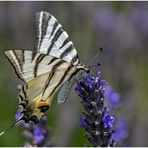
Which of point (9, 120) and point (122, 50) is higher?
point (122, 50)

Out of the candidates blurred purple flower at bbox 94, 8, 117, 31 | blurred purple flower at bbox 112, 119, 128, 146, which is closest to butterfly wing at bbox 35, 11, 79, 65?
blurred purple flower at bbox 112, 119, 128, 146

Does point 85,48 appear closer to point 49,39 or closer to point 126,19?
point 126,19

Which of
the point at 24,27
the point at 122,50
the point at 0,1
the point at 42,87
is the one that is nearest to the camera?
the point at 42,87

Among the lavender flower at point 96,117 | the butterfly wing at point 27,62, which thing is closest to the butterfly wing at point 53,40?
the butterfly wing at point 27,62

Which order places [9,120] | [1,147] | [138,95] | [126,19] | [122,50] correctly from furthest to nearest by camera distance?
[126,19], [122,50], [138,95], [9,120], [1,147]

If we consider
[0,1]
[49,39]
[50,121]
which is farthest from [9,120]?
[0,1]

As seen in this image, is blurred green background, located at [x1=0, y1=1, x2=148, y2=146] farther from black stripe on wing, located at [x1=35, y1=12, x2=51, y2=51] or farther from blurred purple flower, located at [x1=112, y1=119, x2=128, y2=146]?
black stripe on wing, located at [x1=35, y1=12, x2=51, y2=51]

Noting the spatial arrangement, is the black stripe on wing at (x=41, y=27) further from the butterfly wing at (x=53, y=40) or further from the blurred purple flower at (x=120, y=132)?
the blurred purple flower at (x=120, y=132)
